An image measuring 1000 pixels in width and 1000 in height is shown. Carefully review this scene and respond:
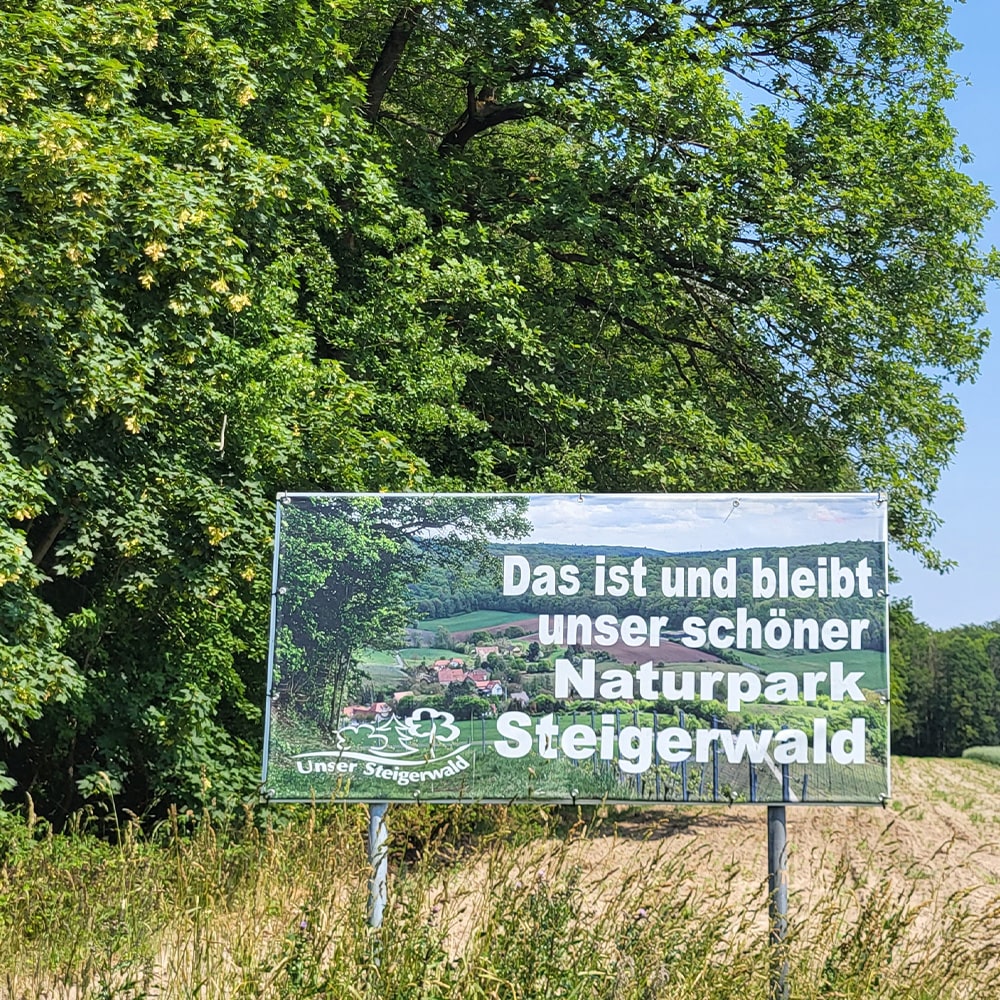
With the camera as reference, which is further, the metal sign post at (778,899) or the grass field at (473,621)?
the grass field at (473,621)

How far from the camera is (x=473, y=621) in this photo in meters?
6.88

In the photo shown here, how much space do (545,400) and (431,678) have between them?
7841 millimetres

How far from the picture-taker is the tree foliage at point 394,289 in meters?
9.33

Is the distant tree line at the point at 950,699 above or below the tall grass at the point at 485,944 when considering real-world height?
above

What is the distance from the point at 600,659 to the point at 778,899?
5.12 feet

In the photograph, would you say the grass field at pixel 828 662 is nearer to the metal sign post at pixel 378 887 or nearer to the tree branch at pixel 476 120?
the metal sign post at pixel 378 887

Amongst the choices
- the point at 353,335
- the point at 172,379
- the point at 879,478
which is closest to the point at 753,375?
the point at 879,478

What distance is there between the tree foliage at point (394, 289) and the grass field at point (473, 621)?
10.5 ft

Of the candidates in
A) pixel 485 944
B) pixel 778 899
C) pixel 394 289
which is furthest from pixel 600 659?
pixel 394 289

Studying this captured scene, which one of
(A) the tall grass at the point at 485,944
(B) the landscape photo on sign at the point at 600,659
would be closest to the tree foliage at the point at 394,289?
(B) the landscape photo on sign at the point at 600,659

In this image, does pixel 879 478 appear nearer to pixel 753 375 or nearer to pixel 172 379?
pixel 753 375

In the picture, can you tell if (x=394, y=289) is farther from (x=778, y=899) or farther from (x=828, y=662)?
(x=778, y=899)

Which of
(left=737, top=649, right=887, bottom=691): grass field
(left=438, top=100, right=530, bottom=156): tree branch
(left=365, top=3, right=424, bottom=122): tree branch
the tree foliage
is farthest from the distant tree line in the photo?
(left=737, top=649, right=887, bottom=691): grass field

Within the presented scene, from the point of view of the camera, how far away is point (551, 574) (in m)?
6.82
